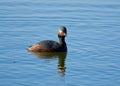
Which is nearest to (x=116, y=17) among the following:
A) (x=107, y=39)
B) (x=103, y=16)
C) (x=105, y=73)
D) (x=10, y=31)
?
(x=103, y=16)

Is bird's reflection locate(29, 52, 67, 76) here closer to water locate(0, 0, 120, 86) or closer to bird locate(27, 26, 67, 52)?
water locate(0, 0, 120, 86)

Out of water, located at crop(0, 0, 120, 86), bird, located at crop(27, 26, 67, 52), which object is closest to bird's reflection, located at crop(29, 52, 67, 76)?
water, located at crop(0, 0, 120, 86)

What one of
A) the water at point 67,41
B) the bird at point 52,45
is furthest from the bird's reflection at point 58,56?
the bird at point 52,45

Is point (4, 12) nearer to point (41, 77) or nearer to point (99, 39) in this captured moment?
point (99, 39)

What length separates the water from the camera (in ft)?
63.0

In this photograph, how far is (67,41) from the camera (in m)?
24.7

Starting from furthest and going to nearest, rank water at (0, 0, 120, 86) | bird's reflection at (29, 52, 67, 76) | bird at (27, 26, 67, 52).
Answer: bird at (27, 26, 67, 52), bird's reflection at (29, 52, 67, 76), water at (0, 0, 120, 86)

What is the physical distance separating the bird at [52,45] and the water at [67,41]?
0.34 m

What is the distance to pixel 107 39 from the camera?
2447 cm

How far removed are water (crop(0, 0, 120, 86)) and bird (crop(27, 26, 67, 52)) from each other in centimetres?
34

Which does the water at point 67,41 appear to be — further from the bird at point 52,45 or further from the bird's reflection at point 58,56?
the bird at point 52,45

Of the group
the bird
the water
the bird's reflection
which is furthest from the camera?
the bird

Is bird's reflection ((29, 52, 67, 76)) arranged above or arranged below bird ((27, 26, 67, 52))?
below

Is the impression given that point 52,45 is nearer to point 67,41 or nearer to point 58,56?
point 58,56
